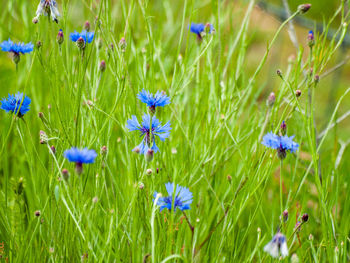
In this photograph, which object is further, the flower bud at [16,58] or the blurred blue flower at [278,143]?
the flower bud at [16,58]

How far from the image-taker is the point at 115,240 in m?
0.90

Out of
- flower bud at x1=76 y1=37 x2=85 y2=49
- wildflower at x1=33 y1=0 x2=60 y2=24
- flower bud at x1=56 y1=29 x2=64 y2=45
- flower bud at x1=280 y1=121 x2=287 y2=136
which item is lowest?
flower bud at x1=280 y1=121 x2=287 y2=136

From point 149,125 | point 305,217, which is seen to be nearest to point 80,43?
point 149,125

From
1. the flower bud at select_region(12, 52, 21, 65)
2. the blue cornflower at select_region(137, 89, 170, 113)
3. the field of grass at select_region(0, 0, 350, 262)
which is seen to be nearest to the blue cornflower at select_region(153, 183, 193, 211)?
the field of grass at select_region(0, 0, 350, 262)

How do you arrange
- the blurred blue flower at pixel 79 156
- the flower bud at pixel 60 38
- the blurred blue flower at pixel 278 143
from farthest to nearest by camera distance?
the flower bud at pixel 60 38 < the blurred blue flower at pixel 278 143 < the blurred blue flower at pixel 79 156

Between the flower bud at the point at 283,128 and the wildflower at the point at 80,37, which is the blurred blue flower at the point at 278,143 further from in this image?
the wildflower at the point at 80,37

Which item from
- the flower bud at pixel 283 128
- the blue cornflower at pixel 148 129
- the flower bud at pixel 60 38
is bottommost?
the blue cornflower at pixel 148 129

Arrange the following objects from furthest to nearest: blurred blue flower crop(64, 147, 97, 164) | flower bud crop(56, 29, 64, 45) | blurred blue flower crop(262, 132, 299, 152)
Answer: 1. flower bud crop(56, 29, 64, 45)
2. blurred blue flower crop(262, 132, 299, 152)
3. blurred blue flower crop(64, 147, 97, 164)

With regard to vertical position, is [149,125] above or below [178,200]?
above

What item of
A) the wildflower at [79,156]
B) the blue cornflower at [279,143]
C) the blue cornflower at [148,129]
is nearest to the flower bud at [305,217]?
the blue cornflower at [279,143]

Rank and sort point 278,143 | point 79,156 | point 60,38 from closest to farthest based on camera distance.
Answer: point 79,156 < point 278,143 < point 60,38

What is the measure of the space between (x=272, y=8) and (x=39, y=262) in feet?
5.56

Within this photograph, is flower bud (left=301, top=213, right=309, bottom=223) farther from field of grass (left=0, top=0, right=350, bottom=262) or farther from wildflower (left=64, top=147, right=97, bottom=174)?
wildflower (left=64, top=147, right=97, bottom=174)

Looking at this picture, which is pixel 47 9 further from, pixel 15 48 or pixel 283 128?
pixel 283 128
